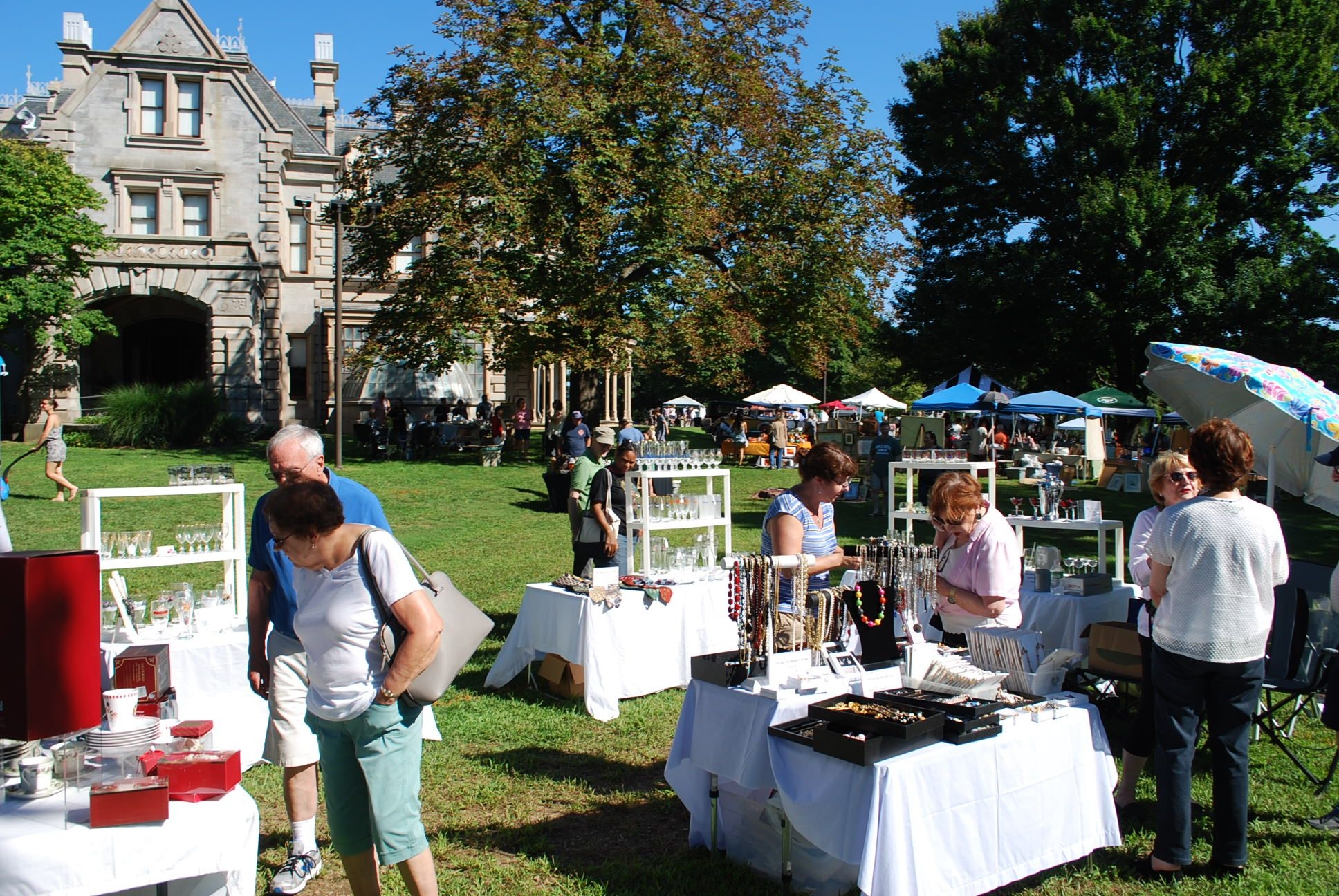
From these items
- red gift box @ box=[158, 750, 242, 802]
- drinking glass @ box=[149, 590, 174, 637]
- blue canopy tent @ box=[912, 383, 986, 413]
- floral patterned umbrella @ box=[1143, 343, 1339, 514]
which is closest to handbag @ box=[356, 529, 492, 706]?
red gift box @ box=[158, 750, 242, 802]

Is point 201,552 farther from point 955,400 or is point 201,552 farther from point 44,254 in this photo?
point 44,254

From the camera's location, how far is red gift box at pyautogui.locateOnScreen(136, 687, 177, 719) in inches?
139

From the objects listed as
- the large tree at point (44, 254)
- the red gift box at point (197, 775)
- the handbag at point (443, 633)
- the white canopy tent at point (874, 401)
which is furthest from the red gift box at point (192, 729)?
the large tree at point (44, 254)

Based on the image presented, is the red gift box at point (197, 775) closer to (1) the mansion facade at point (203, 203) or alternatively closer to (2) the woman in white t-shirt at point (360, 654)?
(2) the woman in white t-shirt at point (360, 654)

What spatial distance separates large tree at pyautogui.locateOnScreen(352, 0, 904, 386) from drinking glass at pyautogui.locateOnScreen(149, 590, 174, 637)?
16.4 m

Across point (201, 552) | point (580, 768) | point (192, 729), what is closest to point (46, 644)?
point (192, 729)

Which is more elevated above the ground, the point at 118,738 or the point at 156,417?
the point at 156,417

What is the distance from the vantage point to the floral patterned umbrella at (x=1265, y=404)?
660cm

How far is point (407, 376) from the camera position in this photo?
34438mm

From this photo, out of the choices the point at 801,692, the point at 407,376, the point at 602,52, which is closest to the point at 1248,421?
the point at 801,692

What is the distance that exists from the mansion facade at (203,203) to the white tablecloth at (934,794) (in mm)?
26639

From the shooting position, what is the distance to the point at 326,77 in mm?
38875

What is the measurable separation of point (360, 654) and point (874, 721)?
168 centimetres

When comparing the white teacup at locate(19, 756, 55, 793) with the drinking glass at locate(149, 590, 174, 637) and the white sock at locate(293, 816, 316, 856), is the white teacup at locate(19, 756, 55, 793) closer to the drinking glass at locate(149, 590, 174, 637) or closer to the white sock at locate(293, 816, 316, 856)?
the white sock at locate(293, 816, 316, 856)
